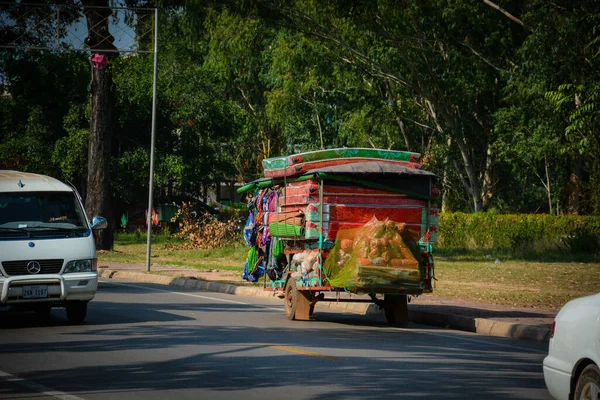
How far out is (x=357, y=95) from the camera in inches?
2067

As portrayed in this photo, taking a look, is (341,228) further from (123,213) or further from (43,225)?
(123,213)

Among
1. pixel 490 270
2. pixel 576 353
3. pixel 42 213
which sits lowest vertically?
pixel 576 353

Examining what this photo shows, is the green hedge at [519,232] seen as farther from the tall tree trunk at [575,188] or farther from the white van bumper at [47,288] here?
the white van bumper at [47,288]

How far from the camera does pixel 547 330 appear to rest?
1464 centimetres

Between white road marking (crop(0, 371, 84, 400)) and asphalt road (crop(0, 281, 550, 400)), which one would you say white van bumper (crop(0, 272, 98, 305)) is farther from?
white road marking (crop(0, 371, 84, 400))

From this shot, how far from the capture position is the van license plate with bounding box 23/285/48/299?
553 inches

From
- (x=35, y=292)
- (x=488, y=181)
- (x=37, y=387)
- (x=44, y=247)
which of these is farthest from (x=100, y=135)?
(x=37, y=387)

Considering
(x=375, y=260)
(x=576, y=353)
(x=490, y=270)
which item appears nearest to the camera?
(x=576, y=353)

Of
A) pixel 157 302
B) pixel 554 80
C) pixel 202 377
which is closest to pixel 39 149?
pixel 554 80

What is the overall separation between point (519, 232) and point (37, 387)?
34.5 meters

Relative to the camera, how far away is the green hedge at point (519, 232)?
126 feet

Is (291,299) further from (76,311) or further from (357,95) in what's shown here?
(357,95)

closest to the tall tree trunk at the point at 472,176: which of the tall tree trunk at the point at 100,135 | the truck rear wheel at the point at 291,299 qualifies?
the tall tree trunk at the point at 100,135

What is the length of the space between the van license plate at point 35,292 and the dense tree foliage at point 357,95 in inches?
901
